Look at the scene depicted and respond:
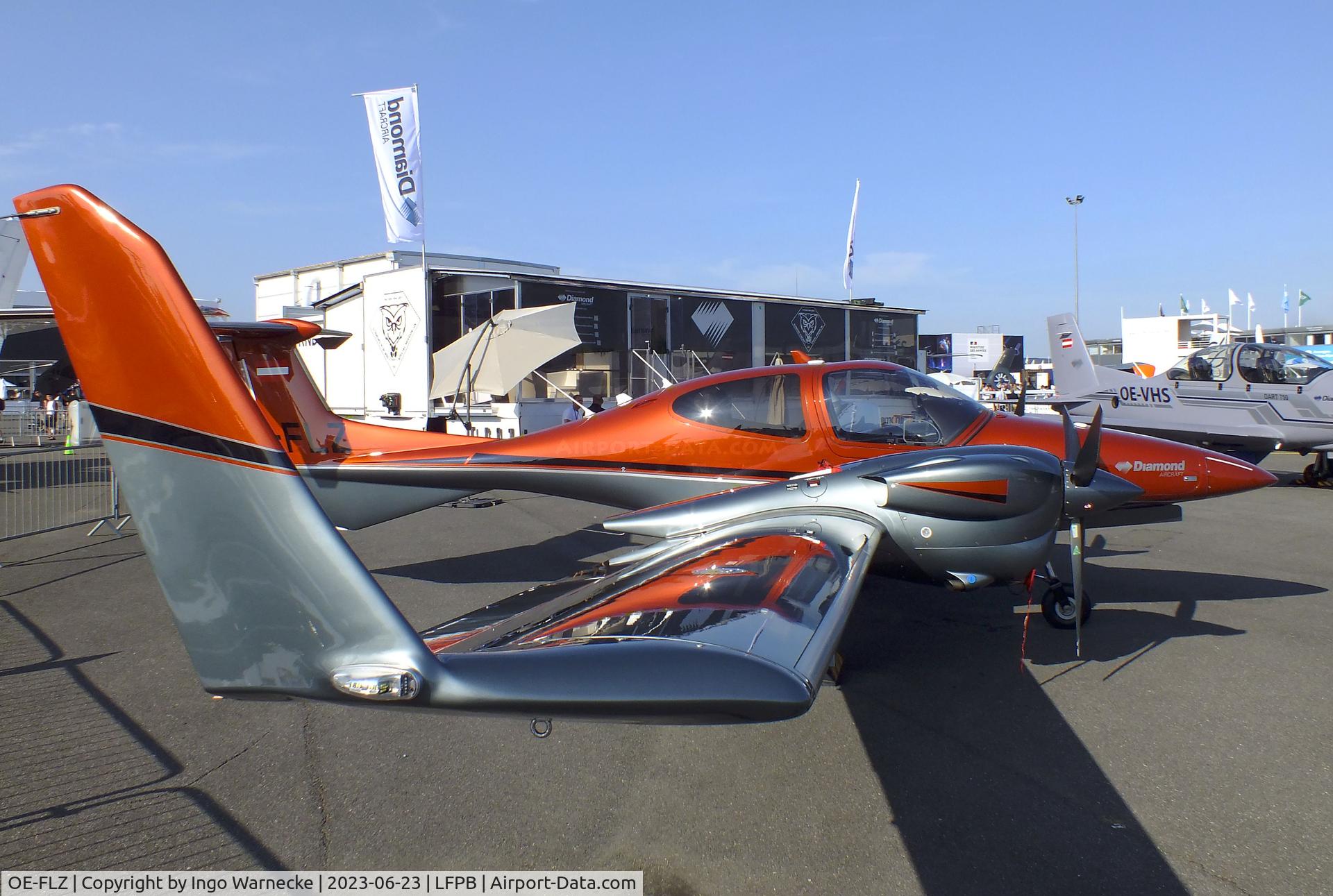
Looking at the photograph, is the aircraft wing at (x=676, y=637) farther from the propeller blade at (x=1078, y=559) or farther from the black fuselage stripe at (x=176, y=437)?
the propeller blade at (x=1078, y=559)

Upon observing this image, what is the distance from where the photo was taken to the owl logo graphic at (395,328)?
1839 centimetres

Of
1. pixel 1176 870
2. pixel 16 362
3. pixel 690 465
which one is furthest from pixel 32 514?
pixel 16 362

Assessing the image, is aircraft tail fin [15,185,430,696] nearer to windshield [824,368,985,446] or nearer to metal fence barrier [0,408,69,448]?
windshield [824,368,985,446]

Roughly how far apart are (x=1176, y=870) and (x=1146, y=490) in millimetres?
4086

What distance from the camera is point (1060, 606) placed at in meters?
5.99

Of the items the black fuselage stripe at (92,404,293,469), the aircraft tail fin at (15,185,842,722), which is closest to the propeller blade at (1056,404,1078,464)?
the aircraft tail fin at (15,185,842,722)

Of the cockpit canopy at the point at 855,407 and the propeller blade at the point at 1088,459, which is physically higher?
the cockpit canopy at the point at 855,407

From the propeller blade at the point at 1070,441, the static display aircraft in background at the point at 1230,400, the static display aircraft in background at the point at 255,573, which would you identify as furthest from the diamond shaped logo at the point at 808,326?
the static display aircraft in background at the point at 255,573

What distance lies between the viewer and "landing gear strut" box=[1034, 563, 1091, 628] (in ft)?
19.6

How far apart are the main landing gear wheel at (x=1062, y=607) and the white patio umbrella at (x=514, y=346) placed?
9.99m

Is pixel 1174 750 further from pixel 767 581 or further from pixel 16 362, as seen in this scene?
pixel 16 362

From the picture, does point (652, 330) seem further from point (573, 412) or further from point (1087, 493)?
point (1087, 493)

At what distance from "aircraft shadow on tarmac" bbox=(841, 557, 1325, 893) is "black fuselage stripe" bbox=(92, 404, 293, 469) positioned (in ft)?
9.48

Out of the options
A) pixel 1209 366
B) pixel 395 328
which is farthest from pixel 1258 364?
pixel 395 328
